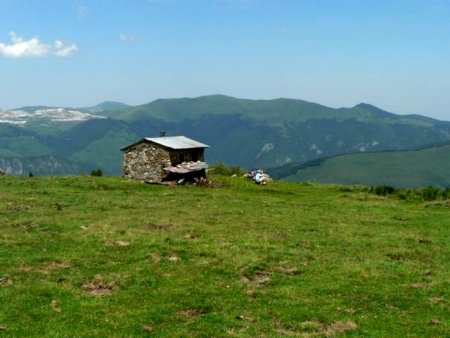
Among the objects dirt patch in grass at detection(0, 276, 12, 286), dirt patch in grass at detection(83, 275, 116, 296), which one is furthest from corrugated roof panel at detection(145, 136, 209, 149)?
dirt patch in grass at detection(0, 276, 12, 286)

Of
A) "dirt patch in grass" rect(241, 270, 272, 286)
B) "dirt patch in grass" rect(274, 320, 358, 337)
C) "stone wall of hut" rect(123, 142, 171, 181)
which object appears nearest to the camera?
"dirt patch in grass" rect(274, 320, 358, 337)

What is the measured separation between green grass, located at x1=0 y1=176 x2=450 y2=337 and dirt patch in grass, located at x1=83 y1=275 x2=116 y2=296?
10 cm

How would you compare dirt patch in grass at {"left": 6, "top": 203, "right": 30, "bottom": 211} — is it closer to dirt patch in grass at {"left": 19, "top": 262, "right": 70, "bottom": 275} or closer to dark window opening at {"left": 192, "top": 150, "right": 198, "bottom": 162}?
dirt patch in grass at {"left": 19, "top": 262, "right": 70, "bottom": 275}

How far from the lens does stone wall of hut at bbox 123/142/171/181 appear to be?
217 ft

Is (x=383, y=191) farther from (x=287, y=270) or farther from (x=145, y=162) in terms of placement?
(x=287, y=270)

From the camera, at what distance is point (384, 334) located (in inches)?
685

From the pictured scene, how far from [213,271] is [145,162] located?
4452cm

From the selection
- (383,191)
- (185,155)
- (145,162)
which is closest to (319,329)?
(145,162)

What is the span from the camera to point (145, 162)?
6712 centimetres

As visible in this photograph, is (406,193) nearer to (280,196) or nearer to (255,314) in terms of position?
(280,196)

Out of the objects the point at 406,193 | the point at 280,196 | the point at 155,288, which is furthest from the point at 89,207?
the point at 406,193

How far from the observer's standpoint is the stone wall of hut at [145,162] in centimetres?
6625

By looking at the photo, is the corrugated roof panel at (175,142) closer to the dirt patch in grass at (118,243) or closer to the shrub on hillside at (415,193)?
the shrub on hillside at (415,193)

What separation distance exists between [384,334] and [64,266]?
14.5 meters
